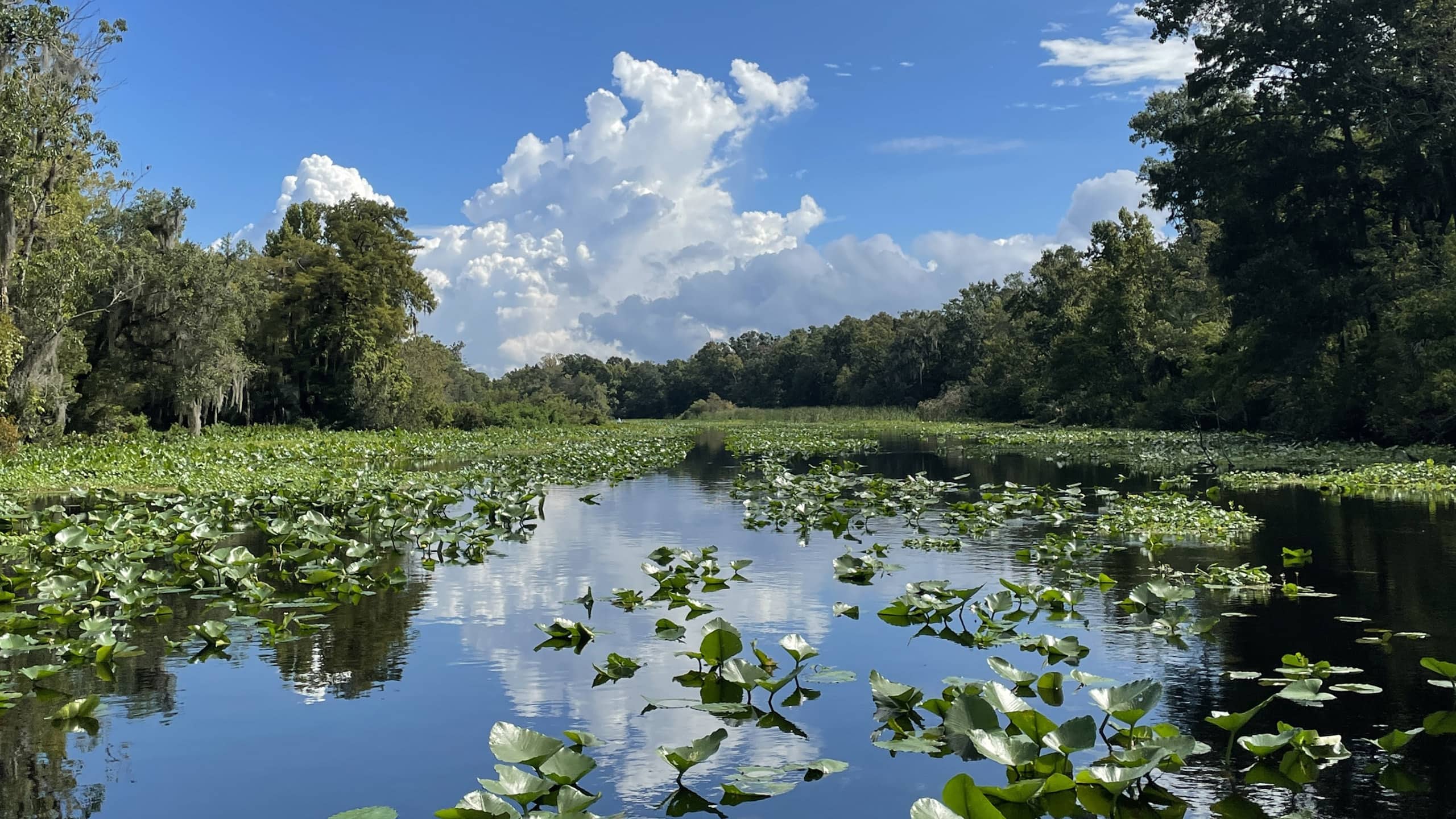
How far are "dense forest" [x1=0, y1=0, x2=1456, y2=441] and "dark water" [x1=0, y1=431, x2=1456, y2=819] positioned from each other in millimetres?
16246

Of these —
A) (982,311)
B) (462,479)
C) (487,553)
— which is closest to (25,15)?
(462,479)

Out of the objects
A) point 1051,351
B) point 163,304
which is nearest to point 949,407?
point 1051,351

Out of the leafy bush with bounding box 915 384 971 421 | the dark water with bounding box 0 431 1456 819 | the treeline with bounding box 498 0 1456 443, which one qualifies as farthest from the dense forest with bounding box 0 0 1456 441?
the dark water with bounding box 0 431 1456 819

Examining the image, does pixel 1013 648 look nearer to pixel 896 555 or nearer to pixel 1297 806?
pixel 1297 806

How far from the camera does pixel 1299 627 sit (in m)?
6.70

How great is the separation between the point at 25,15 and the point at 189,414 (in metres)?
14.6

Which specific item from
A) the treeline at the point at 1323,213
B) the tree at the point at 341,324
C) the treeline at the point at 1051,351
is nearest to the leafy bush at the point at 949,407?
the treeline at the point at 1051,351

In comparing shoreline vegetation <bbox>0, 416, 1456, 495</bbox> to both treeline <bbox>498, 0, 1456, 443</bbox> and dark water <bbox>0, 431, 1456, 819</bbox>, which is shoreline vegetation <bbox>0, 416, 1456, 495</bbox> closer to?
treeline <bbox>498, 0, 1456, 443</bbox>

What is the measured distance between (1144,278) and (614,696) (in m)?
43.7

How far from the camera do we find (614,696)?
5.45 m

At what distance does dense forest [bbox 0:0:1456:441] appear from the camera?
21938mm

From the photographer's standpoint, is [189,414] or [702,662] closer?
[702,662]

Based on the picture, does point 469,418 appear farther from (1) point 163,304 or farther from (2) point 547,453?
(2) point 547,453

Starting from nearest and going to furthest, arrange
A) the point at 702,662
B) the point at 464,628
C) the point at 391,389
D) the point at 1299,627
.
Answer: the point at 702,662
the point at 1299,627
the point at 464,628
the point at 391,389
